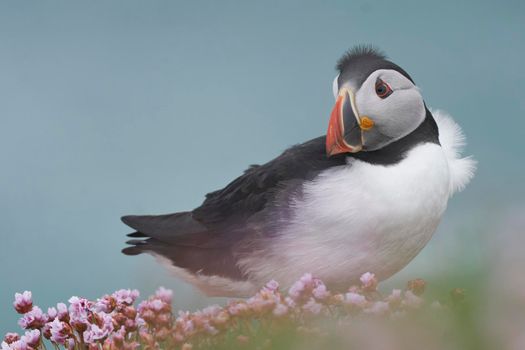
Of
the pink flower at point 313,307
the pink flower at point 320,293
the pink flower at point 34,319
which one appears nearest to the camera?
the pink flower at point 313,307

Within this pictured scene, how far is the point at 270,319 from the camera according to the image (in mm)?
4164

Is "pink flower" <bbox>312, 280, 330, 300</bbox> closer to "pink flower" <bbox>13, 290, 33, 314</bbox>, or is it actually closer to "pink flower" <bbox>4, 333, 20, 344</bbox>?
"pink flower" <bbox>13, 290, 33, 314</bbox>

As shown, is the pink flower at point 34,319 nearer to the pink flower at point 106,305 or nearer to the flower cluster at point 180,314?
the flower cluster at point 180,314

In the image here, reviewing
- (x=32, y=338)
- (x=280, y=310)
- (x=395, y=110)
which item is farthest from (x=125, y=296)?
(x=395, y=110)

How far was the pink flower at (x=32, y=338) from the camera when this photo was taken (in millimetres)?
4590

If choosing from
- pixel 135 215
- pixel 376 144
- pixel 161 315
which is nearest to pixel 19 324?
pixel 161 315

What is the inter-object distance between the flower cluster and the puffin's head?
3.19ft

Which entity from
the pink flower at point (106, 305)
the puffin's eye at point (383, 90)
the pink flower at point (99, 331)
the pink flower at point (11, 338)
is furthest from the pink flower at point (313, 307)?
the pink flower at point (11, 338)

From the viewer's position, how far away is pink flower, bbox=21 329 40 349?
15.1ft

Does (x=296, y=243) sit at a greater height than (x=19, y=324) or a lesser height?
greater

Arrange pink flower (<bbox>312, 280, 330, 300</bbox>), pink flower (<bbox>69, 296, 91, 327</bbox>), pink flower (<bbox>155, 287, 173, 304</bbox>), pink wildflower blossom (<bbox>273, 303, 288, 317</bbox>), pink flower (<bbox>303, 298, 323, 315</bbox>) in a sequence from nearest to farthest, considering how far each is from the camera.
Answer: pink wildflower blossom (<bbox>273, 303, 288, 317</bbox>)
pink flower (<bbox>303, 298, 323, 315</bbox>)
pink flower (<bbox>312, 280, 330, 300</bbox>)
pink flower (<bbox>69, 296, 91, 327</bbox>)
pink flower (<bbox>155, 287, 173, 304</bbox>)

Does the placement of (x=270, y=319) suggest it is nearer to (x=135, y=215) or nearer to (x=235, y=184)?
(x=235, y=184)

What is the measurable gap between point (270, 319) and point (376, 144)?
151 centimetres

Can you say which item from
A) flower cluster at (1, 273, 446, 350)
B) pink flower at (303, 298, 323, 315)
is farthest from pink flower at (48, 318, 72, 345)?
pink flower at (303, 298, 323, 315)
